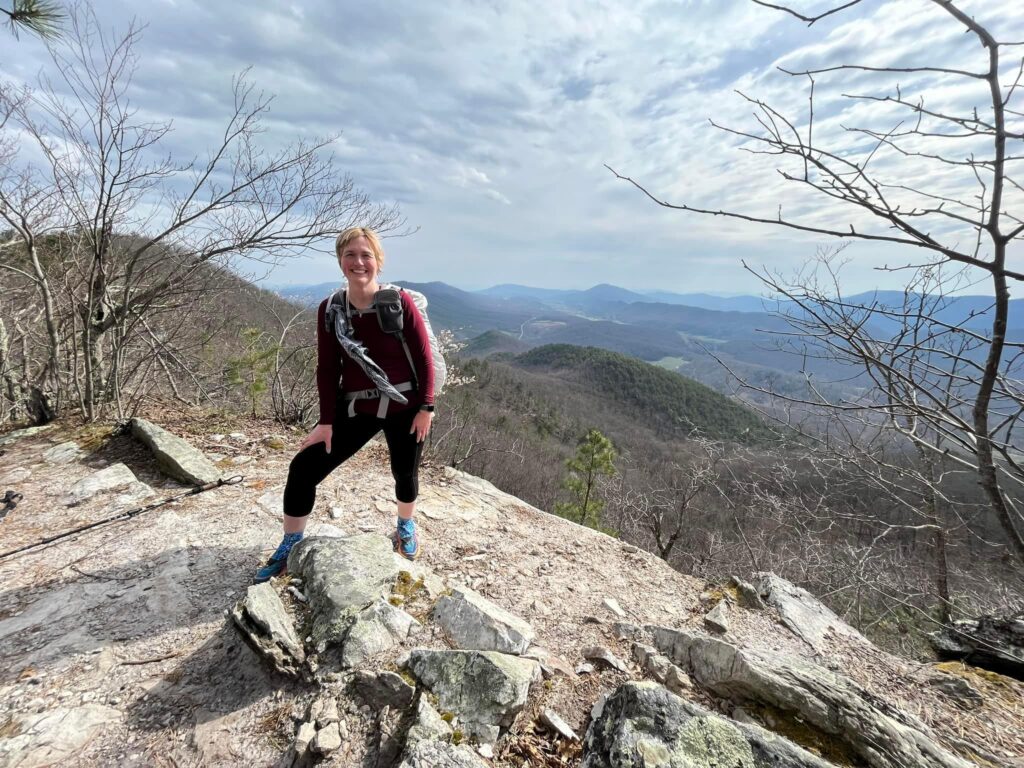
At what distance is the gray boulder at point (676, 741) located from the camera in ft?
4.85

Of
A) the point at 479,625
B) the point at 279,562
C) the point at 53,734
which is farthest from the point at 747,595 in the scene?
the point at 53,734

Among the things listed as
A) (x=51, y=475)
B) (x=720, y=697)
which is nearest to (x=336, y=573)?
(x=720, y=697)

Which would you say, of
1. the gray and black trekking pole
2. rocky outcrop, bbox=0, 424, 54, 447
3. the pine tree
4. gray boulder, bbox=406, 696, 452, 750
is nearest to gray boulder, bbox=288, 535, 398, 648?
gray boulder, bbox=406, 696, 452, 750

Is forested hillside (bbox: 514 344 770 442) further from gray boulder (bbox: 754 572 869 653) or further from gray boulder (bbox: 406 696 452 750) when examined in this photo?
gray boulder (bbox: 406 696 452 750)

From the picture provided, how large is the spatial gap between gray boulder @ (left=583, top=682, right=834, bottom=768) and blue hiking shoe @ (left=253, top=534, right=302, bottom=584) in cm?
213

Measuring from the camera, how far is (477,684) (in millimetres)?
1985

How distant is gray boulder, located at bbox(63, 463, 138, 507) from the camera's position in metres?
3.91

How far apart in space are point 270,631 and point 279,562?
26.7 inches

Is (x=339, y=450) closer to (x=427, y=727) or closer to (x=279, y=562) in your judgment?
(x=279, y=562)

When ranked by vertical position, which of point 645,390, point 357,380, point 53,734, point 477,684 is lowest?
point 645,390

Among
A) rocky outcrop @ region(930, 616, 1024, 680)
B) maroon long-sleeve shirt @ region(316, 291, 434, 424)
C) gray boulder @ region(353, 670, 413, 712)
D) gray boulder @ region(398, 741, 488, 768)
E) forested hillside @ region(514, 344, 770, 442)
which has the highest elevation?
maroon long-sleeve shirt @ region(316, 291, 434, 424)

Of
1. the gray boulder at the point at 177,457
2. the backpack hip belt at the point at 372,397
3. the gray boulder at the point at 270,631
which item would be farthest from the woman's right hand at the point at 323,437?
the gray boulder at the point at 177,457

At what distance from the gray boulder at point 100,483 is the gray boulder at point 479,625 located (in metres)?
3.68

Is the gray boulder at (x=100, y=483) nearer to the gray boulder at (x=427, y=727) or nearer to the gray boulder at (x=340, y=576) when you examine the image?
the gray boulder at (x=340, y=576)
